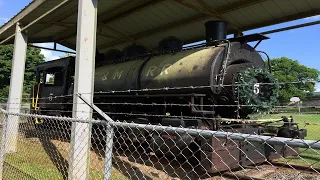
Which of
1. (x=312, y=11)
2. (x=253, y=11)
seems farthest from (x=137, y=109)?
(x=312, y=11)

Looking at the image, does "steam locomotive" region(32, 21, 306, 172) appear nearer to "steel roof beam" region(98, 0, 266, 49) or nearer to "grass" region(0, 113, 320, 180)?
"grass" region(0, 113, 320, 180)

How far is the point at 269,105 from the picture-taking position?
21.4 ft

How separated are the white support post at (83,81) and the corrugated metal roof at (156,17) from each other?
61.7 inches

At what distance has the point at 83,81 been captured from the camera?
5.11 metres

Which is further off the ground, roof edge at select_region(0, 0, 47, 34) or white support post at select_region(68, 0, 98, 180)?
roof edge at select_region(0, 0, 47, 34)

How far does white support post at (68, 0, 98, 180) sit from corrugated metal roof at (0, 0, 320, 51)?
1567mm

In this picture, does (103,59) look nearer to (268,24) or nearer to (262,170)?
(268,24)

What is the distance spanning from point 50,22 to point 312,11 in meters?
6.89

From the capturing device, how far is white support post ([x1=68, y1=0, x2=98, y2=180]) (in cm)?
489

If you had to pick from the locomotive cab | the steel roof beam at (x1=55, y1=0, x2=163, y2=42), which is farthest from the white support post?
Answer: the locomotive cab

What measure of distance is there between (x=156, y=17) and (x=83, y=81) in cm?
513

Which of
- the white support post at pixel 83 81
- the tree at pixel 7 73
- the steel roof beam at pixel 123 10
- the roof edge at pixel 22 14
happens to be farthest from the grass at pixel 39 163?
the tree at pixel 7 73

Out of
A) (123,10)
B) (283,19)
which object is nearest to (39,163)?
(123,10)

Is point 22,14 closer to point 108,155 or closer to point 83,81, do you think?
point 83,81
